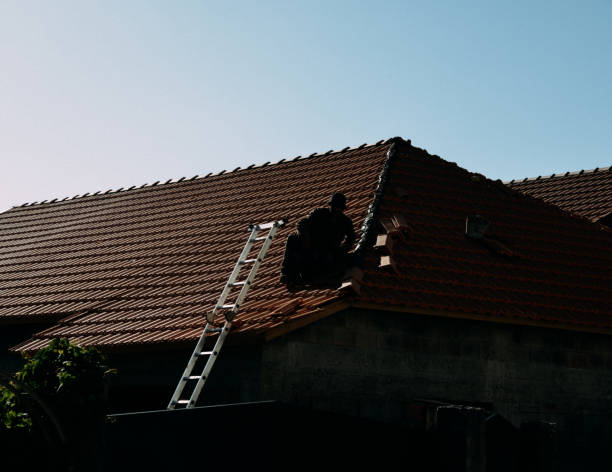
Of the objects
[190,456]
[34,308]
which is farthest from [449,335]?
[34,308]

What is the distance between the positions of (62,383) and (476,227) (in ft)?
26.9

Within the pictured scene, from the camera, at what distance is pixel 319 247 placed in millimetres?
13594

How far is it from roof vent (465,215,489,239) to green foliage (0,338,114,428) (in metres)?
7.50

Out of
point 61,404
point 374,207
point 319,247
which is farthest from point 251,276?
point 61,404

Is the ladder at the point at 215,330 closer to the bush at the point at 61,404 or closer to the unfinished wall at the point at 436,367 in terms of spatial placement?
the unfinished wall at the point at 436,367

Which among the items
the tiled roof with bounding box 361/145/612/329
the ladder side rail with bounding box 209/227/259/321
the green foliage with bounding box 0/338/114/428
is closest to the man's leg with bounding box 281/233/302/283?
the ladder side rail with bounding box 209/227/259/321

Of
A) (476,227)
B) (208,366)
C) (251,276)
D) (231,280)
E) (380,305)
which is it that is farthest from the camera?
(476,227)

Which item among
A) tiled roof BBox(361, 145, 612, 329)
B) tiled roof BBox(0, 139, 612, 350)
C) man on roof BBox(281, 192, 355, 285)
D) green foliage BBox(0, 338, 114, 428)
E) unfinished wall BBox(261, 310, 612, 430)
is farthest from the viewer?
tiled roof BBox(361, 145, 612, 329)

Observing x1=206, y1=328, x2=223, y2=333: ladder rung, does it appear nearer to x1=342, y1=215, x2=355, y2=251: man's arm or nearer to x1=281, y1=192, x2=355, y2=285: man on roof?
x1=281, y1=192, x2=355, y2=285: man on roof

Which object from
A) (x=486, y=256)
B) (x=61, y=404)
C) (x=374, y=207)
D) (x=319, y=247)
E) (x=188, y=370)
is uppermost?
(x=374, y=207)

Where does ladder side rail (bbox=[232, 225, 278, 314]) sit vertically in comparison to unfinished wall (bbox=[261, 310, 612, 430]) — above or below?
above

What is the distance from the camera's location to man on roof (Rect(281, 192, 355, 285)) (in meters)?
13.4

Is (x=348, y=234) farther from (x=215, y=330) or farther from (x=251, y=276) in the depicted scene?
(x=215, y=330)

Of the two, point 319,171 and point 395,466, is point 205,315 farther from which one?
point 319,171
